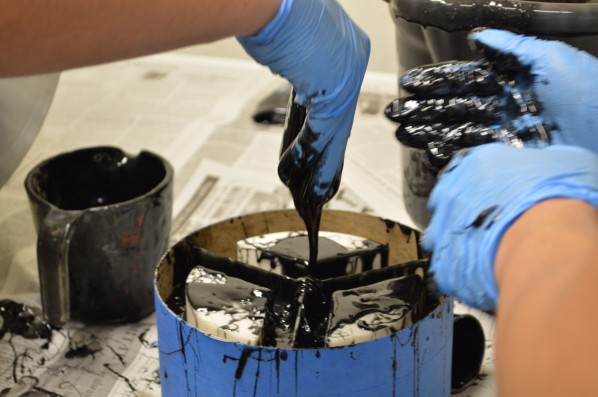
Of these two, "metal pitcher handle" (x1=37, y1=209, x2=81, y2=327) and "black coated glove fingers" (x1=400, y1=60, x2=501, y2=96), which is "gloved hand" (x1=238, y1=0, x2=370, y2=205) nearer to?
"black coated glove fingers" (x1=400, y1=60, x2=501, y2=96)

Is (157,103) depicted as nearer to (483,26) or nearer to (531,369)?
(483,26)

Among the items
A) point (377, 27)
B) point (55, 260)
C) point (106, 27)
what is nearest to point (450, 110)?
point (106, 27)

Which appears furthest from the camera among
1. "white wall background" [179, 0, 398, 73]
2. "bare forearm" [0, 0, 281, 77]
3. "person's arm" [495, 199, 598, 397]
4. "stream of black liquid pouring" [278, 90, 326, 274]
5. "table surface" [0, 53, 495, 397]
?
"white wall background" [179, 0, 398, 73]

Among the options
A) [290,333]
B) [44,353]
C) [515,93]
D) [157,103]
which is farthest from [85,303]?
[157,103]

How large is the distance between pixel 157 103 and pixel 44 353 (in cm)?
60

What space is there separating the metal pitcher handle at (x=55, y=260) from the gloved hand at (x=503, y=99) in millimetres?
299

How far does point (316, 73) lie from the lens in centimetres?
56

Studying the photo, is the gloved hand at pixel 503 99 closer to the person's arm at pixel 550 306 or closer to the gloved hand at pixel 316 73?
the gloved hand at pixel 316 73

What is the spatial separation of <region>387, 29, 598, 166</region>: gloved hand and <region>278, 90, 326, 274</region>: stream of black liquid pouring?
0.25ft

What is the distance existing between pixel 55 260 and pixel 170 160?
1.40 feet

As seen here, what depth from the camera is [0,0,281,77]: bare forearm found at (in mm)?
461

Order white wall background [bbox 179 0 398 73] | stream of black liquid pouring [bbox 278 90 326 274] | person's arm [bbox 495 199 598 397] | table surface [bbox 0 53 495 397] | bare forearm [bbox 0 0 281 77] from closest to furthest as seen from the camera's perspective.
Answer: person's arm [bbox 495 199 598 397] → bare forearm [bbox 0 0 281 77] → stream of black liquid pouring [bbox 278 90 326 274] → table surface [bbox 0 53 495 397] → white wall background [bbox 179 0 398 73]

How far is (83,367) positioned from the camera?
699 mm

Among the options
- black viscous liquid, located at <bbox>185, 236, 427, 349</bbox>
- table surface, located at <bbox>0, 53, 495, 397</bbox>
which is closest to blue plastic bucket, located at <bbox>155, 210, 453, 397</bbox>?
black viscous liquid, located at <bbox>185, 236, 427, 349</bbox>
